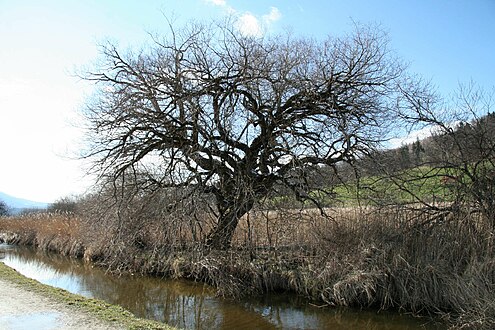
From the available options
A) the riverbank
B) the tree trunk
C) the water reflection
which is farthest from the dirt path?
the tree trunk

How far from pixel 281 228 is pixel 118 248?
5.02 m

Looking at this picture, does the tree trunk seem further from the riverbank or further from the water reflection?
the riverbank

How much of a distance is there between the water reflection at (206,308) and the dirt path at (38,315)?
207cm

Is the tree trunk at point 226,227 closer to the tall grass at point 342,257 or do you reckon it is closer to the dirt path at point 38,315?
the tall grass at point 342,257

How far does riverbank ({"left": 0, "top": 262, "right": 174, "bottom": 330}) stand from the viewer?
6371mm

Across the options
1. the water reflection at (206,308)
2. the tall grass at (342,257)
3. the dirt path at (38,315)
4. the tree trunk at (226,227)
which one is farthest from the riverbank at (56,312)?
the tree trunk at (226,227)

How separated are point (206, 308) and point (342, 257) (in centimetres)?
341

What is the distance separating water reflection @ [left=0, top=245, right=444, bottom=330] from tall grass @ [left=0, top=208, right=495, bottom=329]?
1.37ft

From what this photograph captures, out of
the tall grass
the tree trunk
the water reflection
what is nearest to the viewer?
the water reflection

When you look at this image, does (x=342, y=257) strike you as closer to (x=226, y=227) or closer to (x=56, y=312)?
(x=226, y=227)

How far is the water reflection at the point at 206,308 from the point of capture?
8462 millimetres

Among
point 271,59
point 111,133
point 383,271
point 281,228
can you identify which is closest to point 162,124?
point 111,133

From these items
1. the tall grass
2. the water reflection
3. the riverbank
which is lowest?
the water reflection

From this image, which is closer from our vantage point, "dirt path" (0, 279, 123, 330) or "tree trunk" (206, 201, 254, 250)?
"dirt path" (0, 279, 123, 330)
